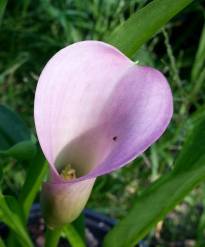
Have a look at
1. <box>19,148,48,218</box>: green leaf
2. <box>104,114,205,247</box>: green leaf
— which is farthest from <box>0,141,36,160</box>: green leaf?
<box>104,114,205,247</box>: green leaf

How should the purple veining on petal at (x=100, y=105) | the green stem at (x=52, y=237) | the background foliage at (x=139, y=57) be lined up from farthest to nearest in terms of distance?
the background foliage at (x=139, y=57), the green stem at (x=52, y=237), the purple veining on petal at (x=100, y=105)

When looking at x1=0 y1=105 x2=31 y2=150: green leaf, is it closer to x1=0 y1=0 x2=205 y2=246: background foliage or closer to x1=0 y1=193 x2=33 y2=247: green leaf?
x1=0 y1=0 x2=205 y2=246: background foliage

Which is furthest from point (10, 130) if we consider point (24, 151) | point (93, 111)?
point (93, 111)

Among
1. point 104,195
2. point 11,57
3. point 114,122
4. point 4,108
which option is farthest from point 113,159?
point 11,57

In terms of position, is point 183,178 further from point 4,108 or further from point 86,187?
point 4,108

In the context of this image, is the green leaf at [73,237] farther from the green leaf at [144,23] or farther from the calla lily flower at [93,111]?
the green leaf at [144,23]

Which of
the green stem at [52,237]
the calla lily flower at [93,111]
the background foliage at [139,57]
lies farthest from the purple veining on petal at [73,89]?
the background foliage at [139,57]
